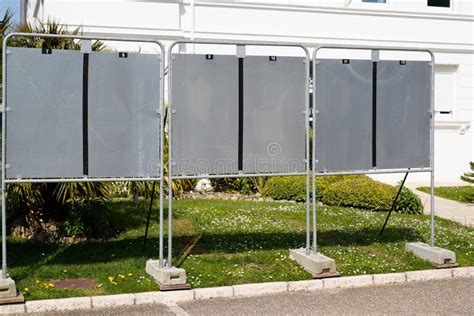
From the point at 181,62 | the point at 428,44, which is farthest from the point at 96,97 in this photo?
the point at 428,44

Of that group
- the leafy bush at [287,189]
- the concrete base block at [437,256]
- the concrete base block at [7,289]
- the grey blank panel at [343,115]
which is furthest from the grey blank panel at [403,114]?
the leafy bush at [287,189]

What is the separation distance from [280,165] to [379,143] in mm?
1353

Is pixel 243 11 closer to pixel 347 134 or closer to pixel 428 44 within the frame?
pixel 428 44

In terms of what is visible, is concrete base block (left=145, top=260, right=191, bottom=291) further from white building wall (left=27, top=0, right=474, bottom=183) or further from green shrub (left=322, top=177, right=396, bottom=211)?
white building wall (left=27, top=0, right=474, bottom=183)

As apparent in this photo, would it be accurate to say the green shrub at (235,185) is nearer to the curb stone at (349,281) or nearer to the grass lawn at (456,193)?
the grass lawn at (456,193)

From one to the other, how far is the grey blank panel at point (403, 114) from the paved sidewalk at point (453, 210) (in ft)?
11.4

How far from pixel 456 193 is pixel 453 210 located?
283 cm

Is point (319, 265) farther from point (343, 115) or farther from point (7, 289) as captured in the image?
point (7, 289)

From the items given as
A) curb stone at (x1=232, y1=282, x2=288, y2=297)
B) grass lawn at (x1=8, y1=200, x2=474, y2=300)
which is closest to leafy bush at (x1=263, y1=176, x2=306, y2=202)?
grass lawn at (x1=8, y1=200, x2=474, y2=300)

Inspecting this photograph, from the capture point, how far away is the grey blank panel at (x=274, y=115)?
→ 27.6 feet

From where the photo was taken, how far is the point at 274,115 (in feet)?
28.0

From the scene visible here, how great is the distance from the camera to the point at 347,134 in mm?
8820

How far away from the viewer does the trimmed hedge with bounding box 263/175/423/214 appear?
13.4m

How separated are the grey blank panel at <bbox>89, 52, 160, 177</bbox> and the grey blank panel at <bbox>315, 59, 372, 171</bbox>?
2.02 meters
